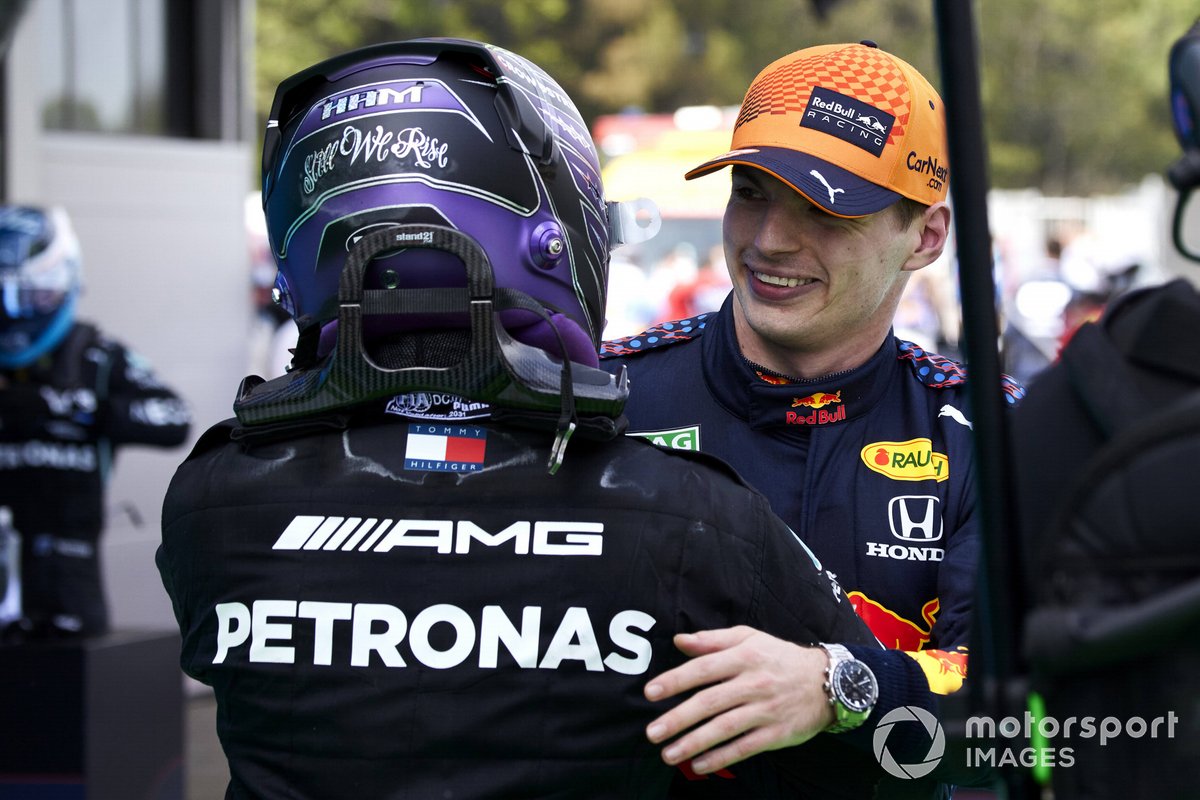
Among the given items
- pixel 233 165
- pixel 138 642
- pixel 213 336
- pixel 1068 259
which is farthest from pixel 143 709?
pixel 1068 259

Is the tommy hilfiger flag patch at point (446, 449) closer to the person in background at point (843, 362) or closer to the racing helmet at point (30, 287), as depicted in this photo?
the person in background at point (843, 362)

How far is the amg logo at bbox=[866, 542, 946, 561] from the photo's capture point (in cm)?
205

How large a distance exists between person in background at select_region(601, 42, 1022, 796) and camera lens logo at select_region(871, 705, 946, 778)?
233 millimetres

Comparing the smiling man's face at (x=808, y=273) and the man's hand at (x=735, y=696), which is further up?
the smiling man's face at (x=808, y=273)

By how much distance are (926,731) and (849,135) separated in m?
0.89

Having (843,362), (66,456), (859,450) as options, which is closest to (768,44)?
(66,456)

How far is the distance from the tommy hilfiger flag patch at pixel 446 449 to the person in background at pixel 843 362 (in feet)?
1.74

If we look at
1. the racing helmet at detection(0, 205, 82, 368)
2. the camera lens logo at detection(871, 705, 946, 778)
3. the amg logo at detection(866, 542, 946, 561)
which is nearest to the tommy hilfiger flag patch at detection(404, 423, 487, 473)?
the camera lens logo at detection(871, 705, 946, 778)

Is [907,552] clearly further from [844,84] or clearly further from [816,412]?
[844,84]

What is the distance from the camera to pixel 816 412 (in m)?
2.19

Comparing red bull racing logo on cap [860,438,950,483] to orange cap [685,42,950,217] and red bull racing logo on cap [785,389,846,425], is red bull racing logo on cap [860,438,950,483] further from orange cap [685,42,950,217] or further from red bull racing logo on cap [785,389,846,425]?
orange cap [685,42,950,217]

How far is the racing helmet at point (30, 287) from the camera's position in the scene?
16.7 feet

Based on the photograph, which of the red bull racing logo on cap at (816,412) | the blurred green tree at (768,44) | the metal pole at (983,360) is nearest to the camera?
the metal pole at (983,360)

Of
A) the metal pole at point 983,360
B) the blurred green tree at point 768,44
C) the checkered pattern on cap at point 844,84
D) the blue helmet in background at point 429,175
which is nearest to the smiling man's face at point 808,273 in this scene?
the checkered pattern on cap at point 844,84
